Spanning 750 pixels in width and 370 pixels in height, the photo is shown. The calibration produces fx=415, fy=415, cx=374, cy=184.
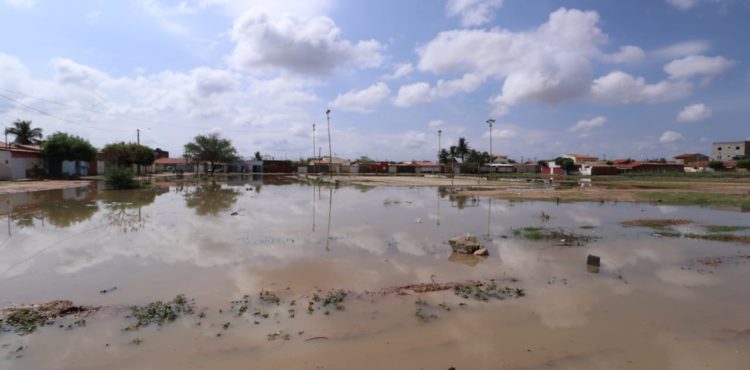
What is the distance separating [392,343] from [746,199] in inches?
1423

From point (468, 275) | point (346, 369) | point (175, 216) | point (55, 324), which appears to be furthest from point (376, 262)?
point (175, 216)

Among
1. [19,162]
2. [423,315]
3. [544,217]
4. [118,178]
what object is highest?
[19,162]

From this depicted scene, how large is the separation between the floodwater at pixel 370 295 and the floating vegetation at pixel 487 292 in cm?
25

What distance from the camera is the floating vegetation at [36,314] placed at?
689 cm

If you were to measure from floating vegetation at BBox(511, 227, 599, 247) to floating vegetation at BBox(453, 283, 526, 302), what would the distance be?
19.1 ft

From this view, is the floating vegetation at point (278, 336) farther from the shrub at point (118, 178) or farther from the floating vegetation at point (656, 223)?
the shrub at point (118, 178)

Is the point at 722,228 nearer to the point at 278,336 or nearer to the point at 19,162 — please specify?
the point at 278,336

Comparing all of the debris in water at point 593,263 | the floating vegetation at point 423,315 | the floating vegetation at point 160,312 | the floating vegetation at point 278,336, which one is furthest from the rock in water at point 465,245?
the floating vegetation at point 160,312

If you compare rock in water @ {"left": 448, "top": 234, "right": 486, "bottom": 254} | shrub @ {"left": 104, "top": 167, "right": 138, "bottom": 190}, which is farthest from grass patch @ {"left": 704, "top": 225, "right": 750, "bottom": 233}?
shrub @ {"left": 104, "top": 167, "right": 138, "bottom": 190}

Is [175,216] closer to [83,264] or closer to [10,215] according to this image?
[10,215]

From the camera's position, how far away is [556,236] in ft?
50.2

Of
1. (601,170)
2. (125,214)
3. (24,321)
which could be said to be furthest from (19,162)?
(601,170)

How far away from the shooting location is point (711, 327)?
729 centimetres

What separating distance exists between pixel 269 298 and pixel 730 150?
134852 millimetres
